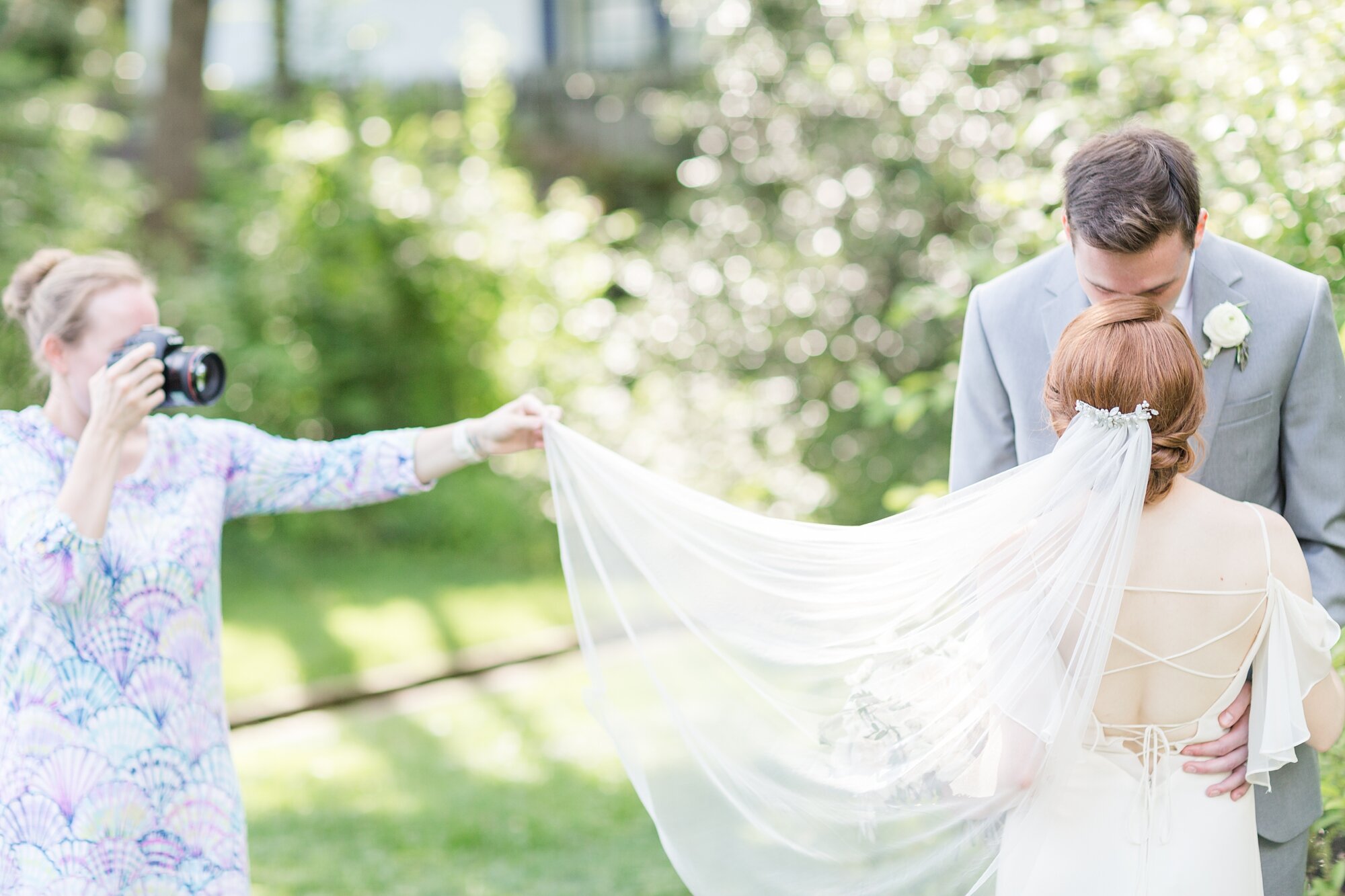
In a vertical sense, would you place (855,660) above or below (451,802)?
above

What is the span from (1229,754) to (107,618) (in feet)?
6.46

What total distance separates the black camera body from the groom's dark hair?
5.40ft

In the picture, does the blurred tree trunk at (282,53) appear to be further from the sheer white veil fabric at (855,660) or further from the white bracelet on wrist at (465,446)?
the sheer white veil fabric at (855,660)

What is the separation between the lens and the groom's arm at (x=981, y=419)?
96.5 inches

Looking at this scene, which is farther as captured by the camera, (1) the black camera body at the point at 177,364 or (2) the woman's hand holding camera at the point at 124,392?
(1) the black camera body at the point at 177,364

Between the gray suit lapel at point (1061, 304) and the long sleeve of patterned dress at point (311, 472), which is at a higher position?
the gray suit lapel at point (1061, 304)

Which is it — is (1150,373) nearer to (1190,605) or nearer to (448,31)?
(1190,605)

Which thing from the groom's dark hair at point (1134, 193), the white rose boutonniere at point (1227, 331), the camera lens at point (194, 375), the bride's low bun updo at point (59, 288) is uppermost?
the groom's dark hair at point (1134, 193)

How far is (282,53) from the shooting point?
1090 cm

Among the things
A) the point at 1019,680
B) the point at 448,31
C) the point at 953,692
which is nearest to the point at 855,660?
the point at 953,692

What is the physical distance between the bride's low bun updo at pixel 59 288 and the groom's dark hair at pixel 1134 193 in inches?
73.2

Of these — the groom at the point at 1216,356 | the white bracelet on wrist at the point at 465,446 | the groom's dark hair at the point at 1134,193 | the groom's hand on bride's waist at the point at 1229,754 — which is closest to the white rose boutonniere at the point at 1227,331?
the groom at the point at 1216,356

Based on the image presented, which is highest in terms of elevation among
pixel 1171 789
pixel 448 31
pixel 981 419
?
pixel 448 31

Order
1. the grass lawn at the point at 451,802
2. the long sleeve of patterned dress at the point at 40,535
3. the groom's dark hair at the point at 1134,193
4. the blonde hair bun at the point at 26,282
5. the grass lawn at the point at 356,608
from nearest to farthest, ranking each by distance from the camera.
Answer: the groom's dark hair at the point at 1134,193 < the long sleeve of patterned dress at the point at 40,535 < the blonde hair bun at the point at 26,282 < the grass lawn at the point at 451,802 < the grass lawn at the point at 356,608
